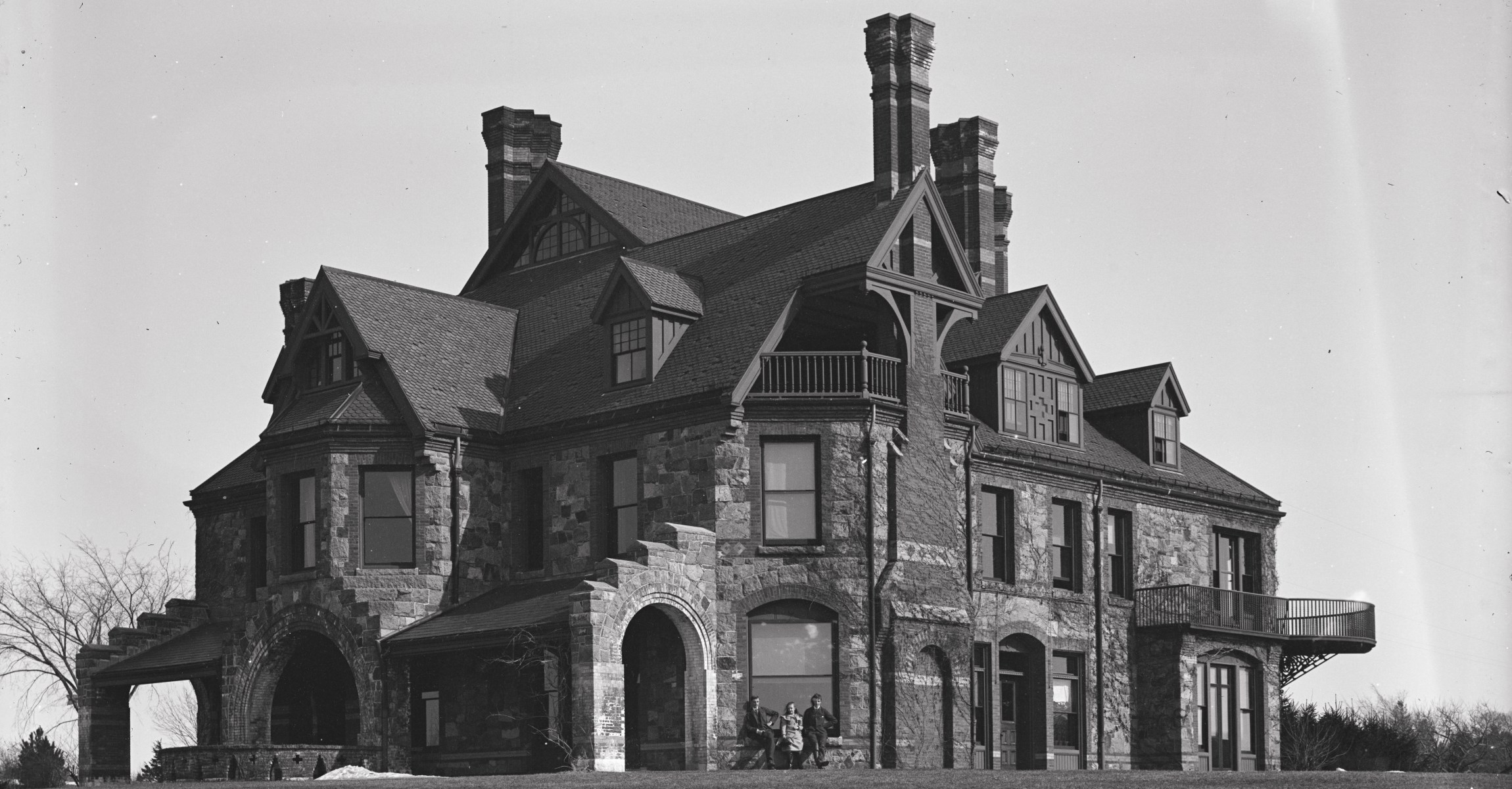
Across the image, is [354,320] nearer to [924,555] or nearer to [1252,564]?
[924,555]

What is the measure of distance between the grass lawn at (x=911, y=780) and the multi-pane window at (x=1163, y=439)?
13231mm

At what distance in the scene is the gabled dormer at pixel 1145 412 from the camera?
4569cm

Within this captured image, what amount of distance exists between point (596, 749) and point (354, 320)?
10632 mm

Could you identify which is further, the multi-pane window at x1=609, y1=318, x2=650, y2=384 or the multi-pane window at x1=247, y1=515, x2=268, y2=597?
the multi-pane window at x1=247, y1=515, x2=268, y2=597

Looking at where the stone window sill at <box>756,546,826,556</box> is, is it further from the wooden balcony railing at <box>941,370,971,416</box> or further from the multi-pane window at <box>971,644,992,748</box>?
the multi-pane window at <box>971,644,992,748</box>

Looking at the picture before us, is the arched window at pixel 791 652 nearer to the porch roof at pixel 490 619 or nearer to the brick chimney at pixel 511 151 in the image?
the porch roof at pixel 490 619

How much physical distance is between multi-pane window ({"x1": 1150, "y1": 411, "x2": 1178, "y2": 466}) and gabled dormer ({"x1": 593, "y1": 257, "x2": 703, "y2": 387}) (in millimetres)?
11371

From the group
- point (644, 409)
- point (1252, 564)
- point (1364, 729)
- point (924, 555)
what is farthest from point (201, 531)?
point (1364, 729)

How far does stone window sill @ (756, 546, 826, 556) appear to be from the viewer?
120 feet

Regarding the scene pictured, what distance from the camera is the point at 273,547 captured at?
4000 cm

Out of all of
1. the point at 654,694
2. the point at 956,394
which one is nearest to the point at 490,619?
the point at 654,694

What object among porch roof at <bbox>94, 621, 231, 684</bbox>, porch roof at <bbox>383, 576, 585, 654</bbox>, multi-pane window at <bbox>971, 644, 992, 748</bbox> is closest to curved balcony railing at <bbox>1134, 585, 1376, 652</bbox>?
multi-pane window at <bbox>971, 644, 992, 748</bbox>

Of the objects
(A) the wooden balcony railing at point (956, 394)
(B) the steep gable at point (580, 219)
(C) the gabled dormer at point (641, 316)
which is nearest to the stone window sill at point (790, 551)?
(A) the wooden balcony railing at point (956, 394)

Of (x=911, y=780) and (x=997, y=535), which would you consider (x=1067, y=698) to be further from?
(x=911, y=780)
